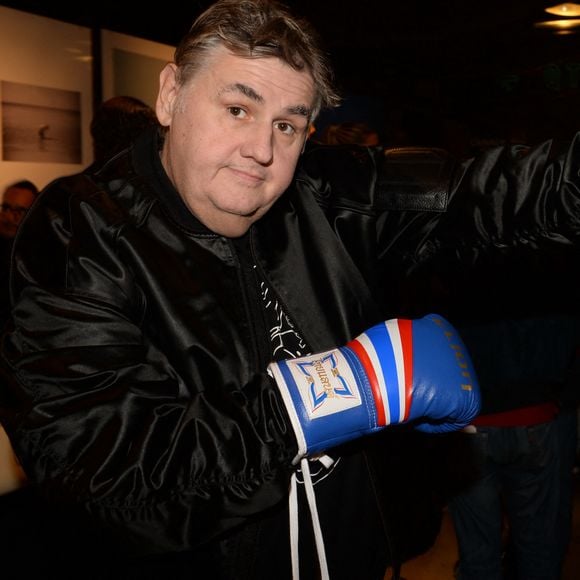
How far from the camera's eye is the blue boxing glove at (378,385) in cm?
111

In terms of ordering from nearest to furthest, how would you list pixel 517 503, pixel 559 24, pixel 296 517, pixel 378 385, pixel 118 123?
pixel 378 385, pixel 296 517, pixel 517 503, pixel 118 123, pixel 559 24

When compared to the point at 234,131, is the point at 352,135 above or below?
above

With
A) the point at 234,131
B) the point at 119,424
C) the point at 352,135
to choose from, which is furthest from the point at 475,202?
the point at 352,135

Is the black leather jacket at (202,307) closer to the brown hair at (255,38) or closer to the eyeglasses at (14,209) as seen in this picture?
the brown hair at (255,38)

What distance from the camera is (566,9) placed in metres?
4.89

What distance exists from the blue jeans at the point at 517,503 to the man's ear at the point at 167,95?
1.41 meters

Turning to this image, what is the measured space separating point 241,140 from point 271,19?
0.81 ft

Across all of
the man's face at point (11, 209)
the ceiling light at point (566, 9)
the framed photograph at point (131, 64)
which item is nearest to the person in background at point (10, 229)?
the man's face at point (11, 209)

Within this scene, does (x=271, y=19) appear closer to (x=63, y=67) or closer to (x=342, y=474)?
(x=342, y=474)

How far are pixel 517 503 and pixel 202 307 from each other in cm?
153

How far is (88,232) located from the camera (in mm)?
1187

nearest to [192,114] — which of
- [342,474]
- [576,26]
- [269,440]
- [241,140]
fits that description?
[241,140]

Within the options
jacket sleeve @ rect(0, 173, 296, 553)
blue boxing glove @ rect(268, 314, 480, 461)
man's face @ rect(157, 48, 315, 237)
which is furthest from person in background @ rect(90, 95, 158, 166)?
blue boxing glove @ rect(268, 314, 480, 461)

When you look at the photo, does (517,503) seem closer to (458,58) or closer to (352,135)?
(352,135)
